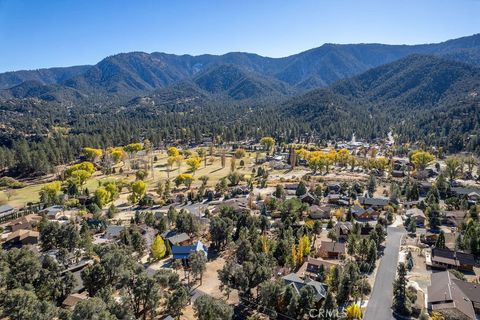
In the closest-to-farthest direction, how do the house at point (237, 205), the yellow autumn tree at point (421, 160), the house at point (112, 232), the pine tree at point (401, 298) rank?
the pine tree at point (401, 298) < the house at point (112, 232) < the house at point (237, 205) < the yellow autumn tree at point (421, 160)

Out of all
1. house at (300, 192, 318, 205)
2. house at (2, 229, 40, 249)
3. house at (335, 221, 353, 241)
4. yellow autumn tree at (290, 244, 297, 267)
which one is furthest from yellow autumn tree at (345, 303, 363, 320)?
house at (2, 229, 40, 249)

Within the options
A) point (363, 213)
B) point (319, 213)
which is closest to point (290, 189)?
point (319, 213)

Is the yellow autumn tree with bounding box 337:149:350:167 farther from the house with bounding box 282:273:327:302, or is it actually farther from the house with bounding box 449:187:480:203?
the house with bounding box 282:273:327:302

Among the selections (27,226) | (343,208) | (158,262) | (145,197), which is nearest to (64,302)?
(158,262)

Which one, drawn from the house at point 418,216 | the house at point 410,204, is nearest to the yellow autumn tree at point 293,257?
the house at point 418,216

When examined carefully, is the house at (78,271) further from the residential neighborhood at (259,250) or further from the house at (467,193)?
the house at (467,193)

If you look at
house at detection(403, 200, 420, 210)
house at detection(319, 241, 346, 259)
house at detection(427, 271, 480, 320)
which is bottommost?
house at detection(403, 200, 420, 210)
